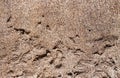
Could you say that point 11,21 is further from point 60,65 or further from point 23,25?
point 60,65

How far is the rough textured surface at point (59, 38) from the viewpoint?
6.25ft

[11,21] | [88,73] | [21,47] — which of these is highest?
[11,21]

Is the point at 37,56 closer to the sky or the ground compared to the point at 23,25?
closer to the ground

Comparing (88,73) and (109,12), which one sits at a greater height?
(109,12)

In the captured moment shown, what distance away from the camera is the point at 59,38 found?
6.34 feet

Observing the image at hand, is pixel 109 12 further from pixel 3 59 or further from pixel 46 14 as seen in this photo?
pixel 3 59

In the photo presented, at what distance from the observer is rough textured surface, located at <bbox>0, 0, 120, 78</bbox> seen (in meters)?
1.91

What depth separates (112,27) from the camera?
1948 millimetres

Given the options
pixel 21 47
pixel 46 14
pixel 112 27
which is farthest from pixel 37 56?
pixel 112 27

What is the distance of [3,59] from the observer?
1911 mm

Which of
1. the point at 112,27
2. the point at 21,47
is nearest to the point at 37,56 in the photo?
the point at 21,47

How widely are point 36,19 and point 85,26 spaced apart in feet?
0.82

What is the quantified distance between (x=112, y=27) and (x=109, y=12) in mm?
77

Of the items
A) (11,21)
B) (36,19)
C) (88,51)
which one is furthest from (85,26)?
(11,21)
